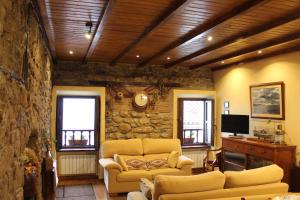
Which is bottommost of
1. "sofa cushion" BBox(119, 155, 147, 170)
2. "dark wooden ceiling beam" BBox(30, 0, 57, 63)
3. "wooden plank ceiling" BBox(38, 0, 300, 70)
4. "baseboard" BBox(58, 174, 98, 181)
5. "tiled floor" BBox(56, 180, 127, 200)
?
"tiled floor" BBox(56, 180, 127, 200)

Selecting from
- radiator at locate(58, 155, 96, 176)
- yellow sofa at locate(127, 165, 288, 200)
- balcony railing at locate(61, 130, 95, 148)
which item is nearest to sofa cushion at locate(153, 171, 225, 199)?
yellow sofa at locate(127, 165, 288, 200)

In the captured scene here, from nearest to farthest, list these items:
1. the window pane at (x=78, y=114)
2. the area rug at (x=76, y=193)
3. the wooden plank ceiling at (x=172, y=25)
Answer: the wooden plank ceiling at (x=172, y=25), the area rug at (x=76, y=193), the window pane at (x=78, y=114)

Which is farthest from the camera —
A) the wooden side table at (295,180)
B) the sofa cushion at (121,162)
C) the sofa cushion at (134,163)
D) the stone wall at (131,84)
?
the stone wall at (131,84)

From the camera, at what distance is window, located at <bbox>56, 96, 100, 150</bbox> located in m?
6.76

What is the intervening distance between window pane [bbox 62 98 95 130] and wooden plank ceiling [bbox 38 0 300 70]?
5.14 feet

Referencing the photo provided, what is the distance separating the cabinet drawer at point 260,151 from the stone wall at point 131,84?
2328mm

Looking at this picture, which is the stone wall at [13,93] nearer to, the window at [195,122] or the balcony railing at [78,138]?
the balcony railing at [78,138]

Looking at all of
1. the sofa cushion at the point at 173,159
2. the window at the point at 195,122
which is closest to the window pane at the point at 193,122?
the window at the point at 195,122

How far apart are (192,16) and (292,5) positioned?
1.11 meters

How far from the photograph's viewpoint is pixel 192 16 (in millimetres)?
3436

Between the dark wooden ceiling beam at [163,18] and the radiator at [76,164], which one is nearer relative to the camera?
the dark wooden ceiling beam at [163,18]

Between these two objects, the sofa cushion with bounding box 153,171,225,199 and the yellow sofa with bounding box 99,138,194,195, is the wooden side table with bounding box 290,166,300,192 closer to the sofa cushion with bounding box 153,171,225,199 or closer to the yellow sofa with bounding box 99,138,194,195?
the yellow sofa with bounding box 99,138,194,195

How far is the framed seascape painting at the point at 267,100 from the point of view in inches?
211

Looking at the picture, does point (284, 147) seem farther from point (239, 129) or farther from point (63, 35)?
point (63, 35)
